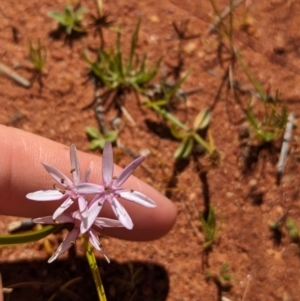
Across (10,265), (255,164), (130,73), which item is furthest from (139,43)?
(10,265)

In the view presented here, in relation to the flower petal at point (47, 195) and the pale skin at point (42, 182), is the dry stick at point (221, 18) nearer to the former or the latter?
the pale skin at point (42, 182)

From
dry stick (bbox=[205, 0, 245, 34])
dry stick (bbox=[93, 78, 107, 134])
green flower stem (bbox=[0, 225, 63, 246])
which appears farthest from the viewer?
dry stick (bbox=[205, 0, 245, 34])

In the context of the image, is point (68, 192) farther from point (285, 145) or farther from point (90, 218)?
point (285, 145)

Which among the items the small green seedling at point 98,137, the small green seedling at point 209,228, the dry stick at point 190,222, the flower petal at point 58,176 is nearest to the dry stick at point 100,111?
the small green seedling at point 98,137

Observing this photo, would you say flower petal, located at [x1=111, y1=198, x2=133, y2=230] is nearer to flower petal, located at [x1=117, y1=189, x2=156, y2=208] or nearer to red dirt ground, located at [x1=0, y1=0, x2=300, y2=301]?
flower petal, located at [x1=117, y1=189, x2=156, y2=208]

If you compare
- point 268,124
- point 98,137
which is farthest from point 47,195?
point 268,124

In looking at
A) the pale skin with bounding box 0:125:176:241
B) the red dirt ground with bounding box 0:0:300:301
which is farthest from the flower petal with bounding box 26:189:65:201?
the red dirt ground with bounding box 0:0:300:301
